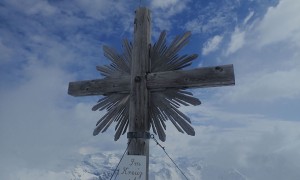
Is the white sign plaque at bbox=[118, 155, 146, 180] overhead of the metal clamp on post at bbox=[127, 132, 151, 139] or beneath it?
beneath

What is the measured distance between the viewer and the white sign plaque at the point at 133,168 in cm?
446

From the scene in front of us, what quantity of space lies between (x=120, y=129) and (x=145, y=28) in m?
1.88

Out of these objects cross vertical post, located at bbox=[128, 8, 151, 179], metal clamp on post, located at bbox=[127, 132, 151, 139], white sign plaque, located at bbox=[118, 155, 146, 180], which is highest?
cross vertical post, located at bbox=[128, 8, 151, 179]

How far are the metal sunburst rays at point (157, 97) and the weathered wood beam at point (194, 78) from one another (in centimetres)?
13

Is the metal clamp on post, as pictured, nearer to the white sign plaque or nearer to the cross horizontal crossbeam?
the white sign plaque

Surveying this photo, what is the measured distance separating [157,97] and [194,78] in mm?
707

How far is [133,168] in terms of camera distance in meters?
4.50

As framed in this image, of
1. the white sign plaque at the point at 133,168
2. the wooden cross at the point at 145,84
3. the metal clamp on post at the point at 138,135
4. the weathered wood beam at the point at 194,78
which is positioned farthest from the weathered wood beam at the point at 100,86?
the white sign plaque at the point at 133,168

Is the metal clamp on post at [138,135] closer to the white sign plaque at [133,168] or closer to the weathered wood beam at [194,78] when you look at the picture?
the white sign plaque at [133,168]

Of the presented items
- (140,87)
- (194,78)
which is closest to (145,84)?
(140,87)

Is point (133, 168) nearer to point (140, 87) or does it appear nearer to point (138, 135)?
point (138, 135)

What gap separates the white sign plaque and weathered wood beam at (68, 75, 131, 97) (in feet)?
4.06

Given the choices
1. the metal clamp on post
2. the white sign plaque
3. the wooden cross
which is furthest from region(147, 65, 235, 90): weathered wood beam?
the white sign plaque

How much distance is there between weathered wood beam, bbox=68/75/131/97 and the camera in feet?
17.2
